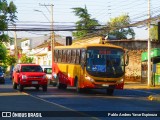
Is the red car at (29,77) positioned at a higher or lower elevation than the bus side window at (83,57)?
lower


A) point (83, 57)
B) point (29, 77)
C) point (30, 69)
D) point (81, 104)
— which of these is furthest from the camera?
point (30, 69)

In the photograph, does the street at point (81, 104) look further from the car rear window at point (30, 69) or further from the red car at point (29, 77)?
the car rear window at point (30, 69)

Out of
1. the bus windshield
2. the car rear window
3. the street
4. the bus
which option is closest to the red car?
the car rear window

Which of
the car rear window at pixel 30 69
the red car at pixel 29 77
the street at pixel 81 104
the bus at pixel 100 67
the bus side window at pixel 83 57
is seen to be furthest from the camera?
the car rear window at pixel 30 69

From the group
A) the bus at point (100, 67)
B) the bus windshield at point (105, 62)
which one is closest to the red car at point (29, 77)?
the bus at point (100, 67)

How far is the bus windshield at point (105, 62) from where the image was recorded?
30484 mm

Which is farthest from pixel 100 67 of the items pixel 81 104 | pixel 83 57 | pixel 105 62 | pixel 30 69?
pixel 81 104

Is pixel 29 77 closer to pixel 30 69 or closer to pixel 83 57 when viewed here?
pixel 30 69

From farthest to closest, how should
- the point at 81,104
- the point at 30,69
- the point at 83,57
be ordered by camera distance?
the point at 30,69 → the point at 83,57 → the point at 81,104

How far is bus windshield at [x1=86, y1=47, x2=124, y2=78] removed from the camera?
100 ft

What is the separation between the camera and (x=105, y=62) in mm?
30734

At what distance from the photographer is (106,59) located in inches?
1211

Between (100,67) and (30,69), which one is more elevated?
(100,67)

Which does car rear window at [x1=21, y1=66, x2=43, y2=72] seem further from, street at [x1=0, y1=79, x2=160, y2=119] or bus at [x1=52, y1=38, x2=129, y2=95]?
street at [x1=0, y1=79, x2=160, y2=119]
